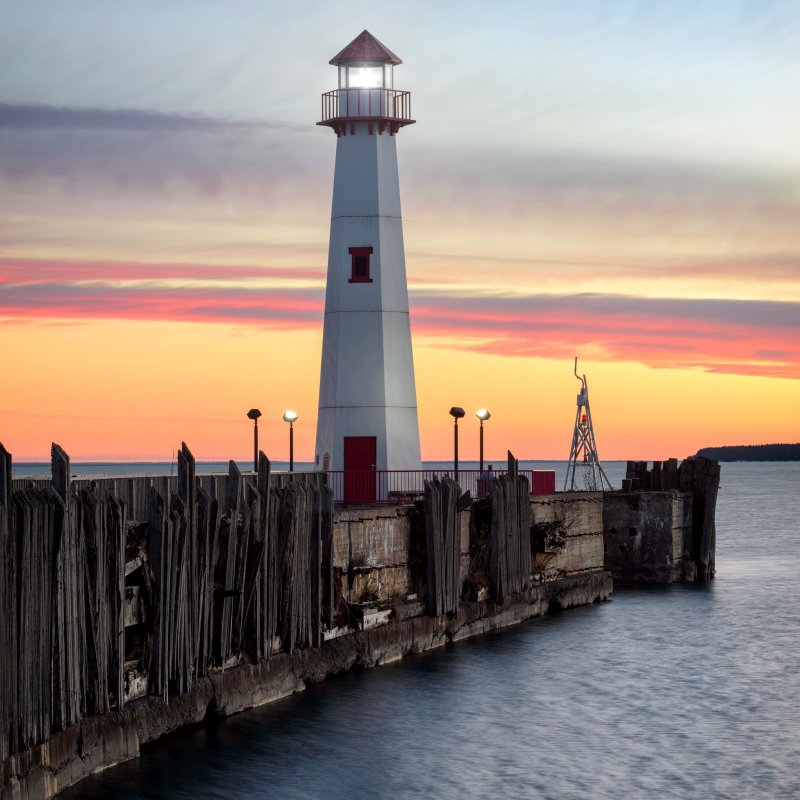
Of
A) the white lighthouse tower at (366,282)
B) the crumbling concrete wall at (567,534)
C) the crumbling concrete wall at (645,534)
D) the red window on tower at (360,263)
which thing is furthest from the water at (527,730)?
the red window on tower at (360,263)

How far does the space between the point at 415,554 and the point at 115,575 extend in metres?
12.3

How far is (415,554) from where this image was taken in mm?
28094

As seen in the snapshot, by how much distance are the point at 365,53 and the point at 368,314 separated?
6.74 metres

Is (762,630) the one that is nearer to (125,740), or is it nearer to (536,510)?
(536,510)

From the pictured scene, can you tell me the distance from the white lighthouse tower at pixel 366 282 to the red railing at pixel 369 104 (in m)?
0.03

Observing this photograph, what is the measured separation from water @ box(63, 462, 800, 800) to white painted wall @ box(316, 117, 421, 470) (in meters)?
6.49

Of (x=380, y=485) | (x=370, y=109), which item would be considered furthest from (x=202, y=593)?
(x=370, y=109)

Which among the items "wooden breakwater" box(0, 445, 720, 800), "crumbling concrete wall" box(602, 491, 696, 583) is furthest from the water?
"crumbling concrete wall" box(602, 491, 696, 583)

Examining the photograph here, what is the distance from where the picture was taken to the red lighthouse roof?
116 feet

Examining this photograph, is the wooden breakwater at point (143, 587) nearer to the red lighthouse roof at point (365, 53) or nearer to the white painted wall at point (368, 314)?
the white painted wall at point (368, 314)

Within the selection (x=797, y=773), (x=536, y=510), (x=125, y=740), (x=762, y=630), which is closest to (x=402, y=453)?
(x=536, y=510)

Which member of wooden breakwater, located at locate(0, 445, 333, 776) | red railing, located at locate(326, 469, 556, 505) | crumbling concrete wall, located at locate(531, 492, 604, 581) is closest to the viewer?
wooden breakwater, located at locate(0, 445, 333, 776)

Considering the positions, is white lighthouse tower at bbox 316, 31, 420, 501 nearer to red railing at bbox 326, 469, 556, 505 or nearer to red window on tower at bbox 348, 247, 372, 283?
red window on tower at bbox 348, 247, 372, 283

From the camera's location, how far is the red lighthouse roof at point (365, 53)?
3528 centimetres
